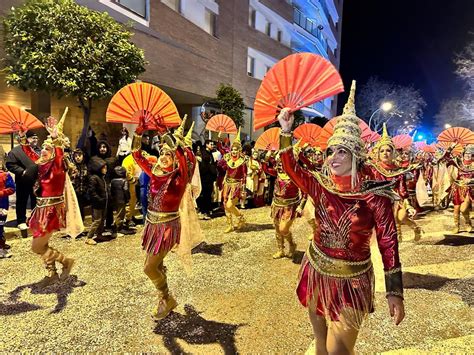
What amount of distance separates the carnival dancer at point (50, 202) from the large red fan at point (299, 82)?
339 cm

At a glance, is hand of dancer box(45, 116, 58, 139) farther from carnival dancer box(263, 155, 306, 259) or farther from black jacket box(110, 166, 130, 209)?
carnival dancer box(263, 155, 306, 259)

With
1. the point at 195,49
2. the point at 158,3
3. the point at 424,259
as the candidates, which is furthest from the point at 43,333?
the point at 195,49

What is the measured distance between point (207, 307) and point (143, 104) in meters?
2.57

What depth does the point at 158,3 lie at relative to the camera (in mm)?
13352

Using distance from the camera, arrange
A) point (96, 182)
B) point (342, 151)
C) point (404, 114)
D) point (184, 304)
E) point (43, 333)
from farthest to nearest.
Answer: point (404, 114) → point (96, 182) → point (184, 304) → point (43, 333) → point (342, 151)

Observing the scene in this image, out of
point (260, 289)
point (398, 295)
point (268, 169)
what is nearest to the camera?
point (398, 295)

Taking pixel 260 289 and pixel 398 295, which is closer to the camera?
pixel 398 295

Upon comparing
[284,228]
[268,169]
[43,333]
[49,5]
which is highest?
[49,5]

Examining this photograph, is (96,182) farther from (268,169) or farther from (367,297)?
(367,297)

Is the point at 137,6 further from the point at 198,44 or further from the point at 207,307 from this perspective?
the point at 207,307

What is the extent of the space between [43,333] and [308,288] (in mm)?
2786

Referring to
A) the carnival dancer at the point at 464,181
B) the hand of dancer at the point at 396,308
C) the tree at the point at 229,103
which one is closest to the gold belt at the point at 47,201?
the hand of dancer at the point at 396,308

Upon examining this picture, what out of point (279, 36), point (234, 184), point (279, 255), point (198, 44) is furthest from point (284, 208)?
point (279, 36)

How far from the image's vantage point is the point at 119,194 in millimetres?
7168
